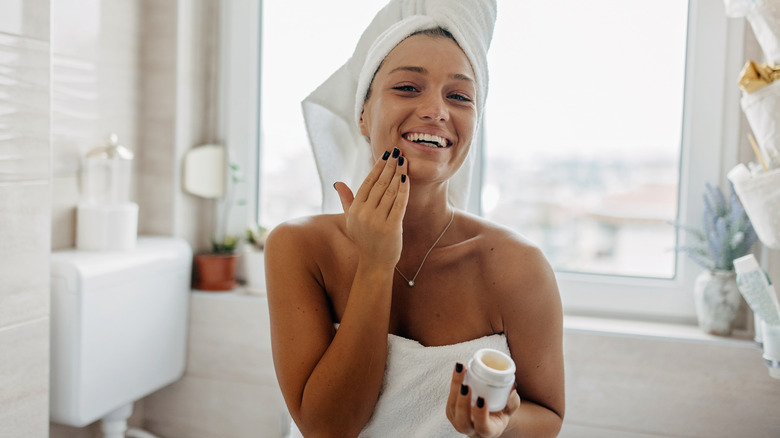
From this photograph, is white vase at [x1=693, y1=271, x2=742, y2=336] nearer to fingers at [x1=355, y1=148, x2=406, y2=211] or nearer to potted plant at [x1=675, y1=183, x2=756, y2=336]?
potted plant at [x1=675, y1=183, x2=756, y2=336]

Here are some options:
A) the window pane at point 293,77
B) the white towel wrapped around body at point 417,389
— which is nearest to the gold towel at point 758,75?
the white towel wrapped around body at point 417,389

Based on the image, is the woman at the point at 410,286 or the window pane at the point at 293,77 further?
the window pane at the point at 293,77

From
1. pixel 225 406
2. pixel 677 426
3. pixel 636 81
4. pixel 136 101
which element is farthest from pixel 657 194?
pixel 136 101

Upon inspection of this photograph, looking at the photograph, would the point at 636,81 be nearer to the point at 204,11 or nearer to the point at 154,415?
the point at 204,11

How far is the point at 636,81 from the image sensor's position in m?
1.61

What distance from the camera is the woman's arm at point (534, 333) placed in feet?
3.37

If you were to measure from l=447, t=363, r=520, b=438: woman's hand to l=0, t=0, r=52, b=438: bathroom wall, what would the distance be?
2.93ft

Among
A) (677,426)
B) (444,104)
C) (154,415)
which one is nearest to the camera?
(444,104)

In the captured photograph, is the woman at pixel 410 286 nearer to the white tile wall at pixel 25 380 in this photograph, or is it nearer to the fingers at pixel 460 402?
the fingers at pixel 460 402

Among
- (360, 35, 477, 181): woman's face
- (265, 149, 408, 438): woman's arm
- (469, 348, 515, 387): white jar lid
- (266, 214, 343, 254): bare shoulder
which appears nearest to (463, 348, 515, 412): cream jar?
(469, 348, 515, 387): white jar lid

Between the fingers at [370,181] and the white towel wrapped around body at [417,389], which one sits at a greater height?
the fingers at [370,181]

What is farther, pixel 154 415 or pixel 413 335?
pixel 154 415

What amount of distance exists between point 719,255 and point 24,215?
147 centimetres

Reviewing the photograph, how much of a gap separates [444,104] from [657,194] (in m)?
0.89
